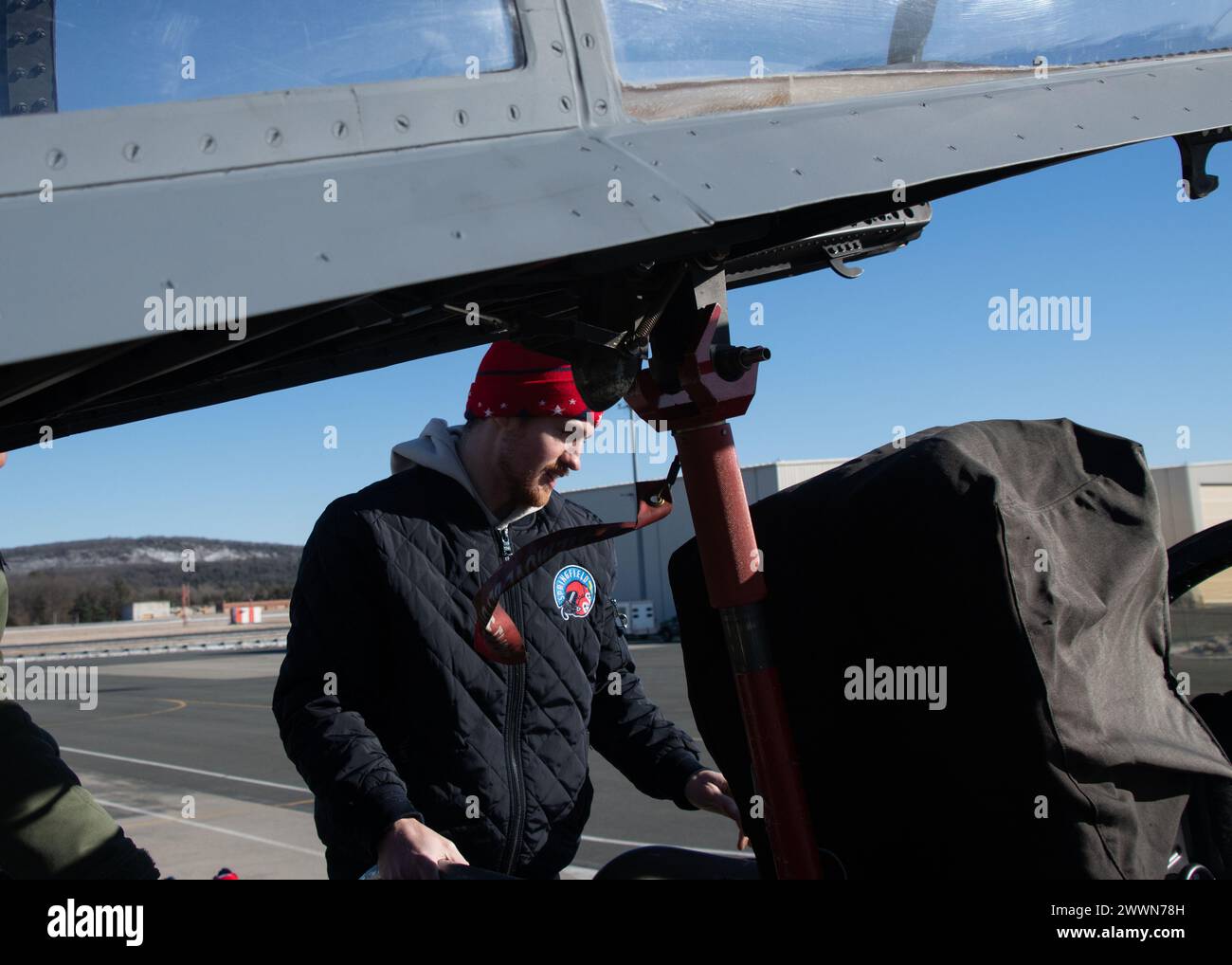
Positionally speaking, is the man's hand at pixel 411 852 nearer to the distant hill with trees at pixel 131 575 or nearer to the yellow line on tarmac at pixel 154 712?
the yellow line on tarmac at pixel 154 712

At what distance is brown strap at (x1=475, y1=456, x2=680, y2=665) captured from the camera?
1837 millimetres

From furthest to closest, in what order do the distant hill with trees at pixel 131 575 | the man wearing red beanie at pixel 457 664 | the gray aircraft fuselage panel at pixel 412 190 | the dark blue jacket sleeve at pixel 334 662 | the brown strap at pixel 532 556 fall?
1. the distant hill with trees at pixel 131 575
2. the man wearing red beanie at pixel 457 664
3. the dark blue jacket sleeve at pixel 334 662
4. the brown strap at pixel 532 556
5. the gray aircraft fuselage panel at pixel 412 190

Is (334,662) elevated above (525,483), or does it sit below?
below

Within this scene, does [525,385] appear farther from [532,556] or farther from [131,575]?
[131,575]

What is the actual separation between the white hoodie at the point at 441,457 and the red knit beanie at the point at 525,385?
0.17 m

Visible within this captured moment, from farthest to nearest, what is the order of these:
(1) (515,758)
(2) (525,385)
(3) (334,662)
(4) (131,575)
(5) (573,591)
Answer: (4) (131,575)
(5) (573,591)
(2) (525,385)
(1) (515,758)
(3) (334,662)

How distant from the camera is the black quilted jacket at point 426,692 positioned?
7.27ft

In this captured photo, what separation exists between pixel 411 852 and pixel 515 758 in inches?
17.9

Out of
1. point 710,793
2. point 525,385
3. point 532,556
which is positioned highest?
point 525,385

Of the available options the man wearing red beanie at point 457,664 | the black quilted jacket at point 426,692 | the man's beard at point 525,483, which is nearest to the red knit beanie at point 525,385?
the man wearing red beanie at point 457,664

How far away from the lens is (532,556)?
1865 millimetres

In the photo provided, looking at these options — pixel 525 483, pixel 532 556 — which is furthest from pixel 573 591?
pixel 532 556
